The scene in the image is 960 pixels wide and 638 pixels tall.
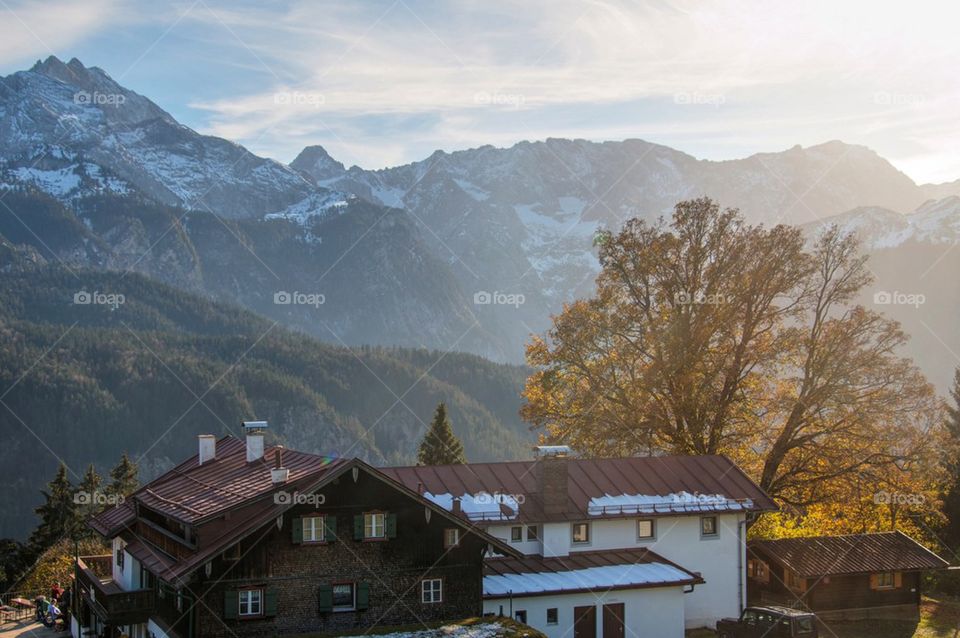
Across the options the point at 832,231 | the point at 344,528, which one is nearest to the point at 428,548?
the point at 344,528

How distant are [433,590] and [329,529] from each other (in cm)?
435

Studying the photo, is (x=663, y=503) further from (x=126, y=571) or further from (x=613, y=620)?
(x=126, y=571)

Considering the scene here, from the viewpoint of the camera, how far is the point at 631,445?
49.7 metres

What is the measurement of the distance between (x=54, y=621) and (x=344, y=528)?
20.3 metres

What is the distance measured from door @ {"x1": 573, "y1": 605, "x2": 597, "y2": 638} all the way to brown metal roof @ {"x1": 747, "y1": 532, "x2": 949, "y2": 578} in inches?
403

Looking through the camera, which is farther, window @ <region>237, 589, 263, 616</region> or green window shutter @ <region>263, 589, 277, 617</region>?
green window shutter @ <region>263, 589, 277, 617</region>

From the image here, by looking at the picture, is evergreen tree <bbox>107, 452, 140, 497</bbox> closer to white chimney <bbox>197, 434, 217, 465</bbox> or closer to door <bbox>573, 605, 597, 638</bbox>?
white chimney <bbox>197, 434, 217, 465</bbox>

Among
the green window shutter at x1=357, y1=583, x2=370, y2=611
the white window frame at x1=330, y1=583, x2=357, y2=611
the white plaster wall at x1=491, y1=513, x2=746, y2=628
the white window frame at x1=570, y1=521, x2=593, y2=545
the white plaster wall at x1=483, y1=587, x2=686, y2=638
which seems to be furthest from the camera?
the white plaster wall at x1=491, y1=513, x2=746, y2=628

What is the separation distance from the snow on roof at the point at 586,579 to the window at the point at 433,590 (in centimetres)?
161

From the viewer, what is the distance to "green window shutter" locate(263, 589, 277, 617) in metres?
31.7

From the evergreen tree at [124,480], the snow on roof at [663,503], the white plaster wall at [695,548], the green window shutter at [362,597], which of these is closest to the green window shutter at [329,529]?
the green window shutter at [362,597]

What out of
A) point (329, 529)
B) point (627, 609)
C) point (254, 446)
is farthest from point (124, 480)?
point (627, 609)

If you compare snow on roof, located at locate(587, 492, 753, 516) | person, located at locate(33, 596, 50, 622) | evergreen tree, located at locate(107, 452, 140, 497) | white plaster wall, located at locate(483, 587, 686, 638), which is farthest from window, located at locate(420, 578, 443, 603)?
evergreen tree, located at locate(107, 452, 140, 497)

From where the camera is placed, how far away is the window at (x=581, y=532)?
3919 centimetres
